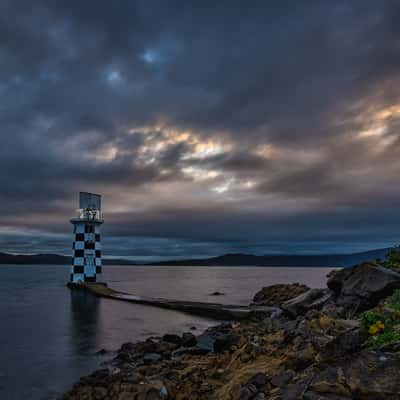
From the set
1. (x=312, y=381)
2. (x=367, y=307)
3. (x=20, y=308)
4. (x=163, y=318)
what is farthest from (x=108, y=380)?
(x=20, y=308)

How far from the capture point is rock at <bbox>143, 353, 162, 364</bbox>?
12008 millimetres

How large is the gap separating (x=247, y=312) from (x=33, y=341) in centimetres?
1304

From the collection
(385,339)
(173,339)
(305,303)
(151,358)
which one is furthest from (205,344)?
(385,339)

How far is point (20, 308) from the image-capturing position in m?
30.3

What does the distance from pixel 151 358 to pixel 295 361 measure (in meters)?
6.77

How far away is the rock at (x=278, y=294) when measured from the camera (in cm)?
3291

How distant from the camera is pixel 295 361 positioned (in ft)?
22.9

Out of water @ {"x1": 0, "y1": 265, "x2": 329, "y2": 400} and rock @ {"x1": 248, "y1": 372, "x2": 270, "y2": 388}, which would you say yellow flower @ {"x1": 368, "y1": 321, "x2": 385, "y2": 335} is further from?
water @ {"x1": 0, "y1": 265, "x2": 329, "y2": 400}

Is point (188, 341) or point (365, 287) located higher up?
point (365, 287)

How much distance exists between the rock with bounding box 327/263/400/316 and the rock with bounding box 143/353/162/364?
6.93 meters

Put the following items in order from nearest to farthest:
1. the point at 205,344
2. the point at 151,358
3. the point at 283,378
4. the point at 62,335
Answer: the point at 283,378 < the point at 151,358 < the point at 205,344 < the point at 62,335

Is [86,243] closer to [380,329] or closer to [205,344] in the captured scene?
[205,344]

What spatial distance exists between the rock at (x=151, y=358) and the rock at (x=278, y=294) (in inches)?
832

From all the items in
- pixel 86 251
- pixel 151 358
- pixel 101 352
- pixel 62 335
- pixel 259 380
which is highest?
pixel 86 251
